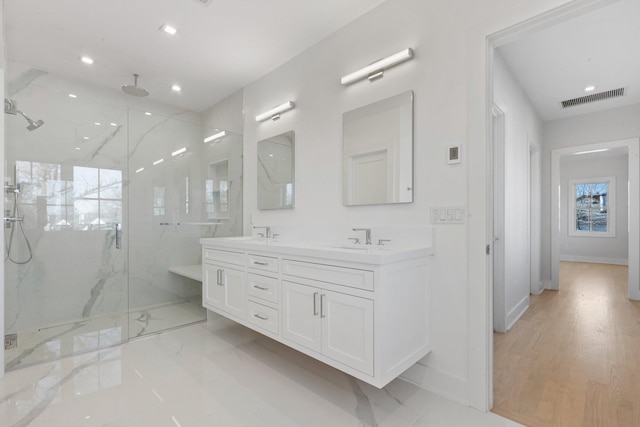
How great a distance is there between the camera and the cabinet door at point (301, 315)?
5.93 ft

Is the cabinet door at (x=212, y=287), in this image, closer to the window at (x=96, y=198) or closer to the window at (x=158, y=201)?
the window at (x=158, y=201)

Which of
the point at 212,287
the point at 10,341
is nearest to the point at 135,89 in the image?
the point at 212,287

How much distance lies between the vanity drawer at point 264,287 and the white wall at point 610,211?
25.0 feet

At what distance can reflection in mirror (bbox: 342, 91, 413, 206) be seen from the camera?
6.64 ft

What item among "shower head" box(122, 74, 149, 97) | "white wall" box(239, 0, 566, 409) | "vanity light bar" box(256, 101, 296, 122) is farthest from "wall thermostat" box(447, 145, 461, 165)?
"shower head" box(122, 74, 149, 97)

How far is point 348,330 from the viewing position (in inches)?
65.0

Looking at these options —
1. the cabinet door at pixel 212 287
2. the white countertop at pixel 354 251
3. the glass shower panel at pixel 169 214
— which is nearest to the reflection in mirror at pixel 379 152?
the white countertop at pixel 354 251

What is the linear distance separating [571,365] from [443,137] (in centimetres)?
189

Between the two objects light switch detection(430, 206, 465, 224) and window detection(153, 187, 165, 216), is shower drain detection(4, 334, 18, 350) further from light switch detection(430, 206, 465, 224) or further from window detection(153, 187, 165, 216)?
light switch detection(430, 206, 465, 224)

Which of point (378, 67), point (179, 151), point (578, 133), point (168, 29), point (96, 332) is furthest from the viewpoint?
point (578, 133)

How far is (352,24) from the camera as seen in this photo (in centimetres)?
236

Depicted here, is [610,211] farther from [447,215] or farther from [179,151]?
[179,151]

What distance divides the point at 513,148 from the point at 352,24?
6.84 ft

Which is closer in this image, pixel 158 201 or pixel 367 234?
pixel 367 234
